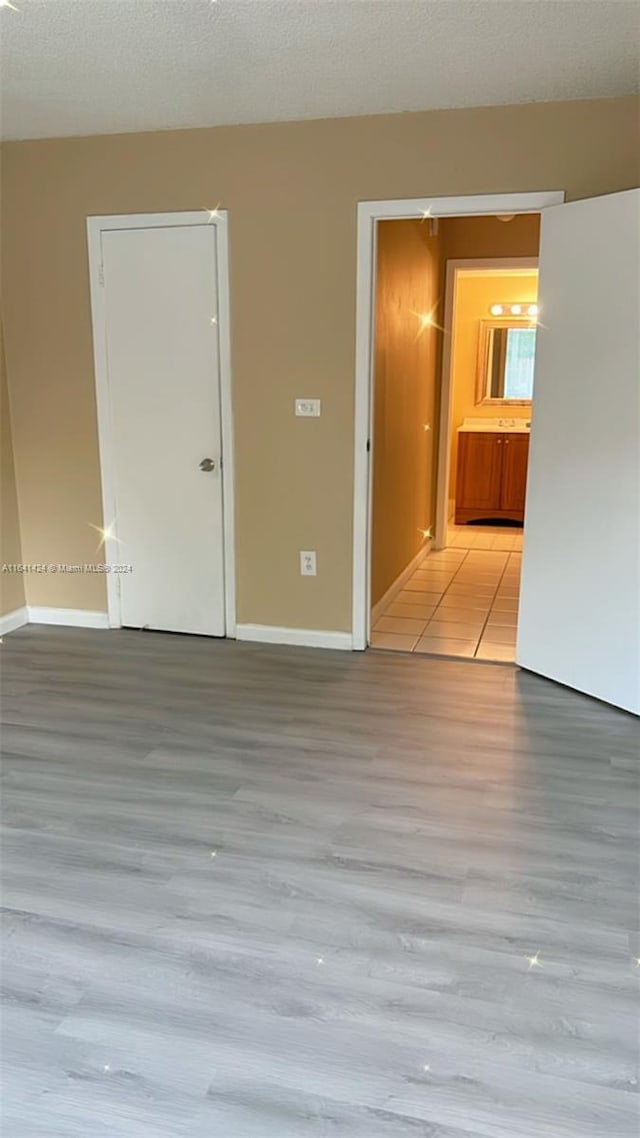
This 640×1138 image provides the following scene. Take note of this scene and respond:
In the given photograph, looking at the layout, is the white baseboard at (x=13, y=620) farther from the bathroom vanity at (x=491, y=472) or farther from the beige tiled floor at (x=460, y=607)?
the bathroom vanity at (x=491, y=472)

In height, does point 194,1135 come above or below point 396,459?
below

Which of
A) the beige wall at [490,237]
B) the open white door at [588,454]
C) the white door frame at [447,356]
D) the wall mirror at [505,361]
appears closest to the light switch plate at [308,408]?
the open white door at [588,454]

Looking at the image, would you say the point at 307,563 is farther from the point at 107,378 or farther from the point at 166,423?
the point at 107,378

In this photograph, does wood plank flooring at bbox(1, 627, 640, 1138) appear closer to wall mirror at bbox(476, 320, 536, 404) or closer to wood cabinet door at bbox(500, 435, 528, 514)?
wood cabinet door at bbox(500, 435, 528, 514)

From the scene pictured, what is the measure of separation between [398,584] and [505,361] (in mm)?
3323

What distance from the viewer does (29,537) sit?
4.35 m

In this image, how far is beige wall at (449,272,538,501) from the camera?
24.2 ft

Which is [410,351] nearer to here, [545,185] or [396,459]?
[396,459]

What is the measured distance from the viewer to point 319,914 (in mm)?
2090

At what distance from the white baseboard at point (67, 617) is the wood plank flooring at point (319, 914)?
93 centimetres

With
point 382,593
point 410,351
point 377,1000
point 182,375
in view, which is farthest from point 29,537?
point 377,1000

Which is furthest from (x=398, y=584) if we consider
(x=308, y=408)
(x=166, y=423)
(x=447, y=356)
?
(x=447, y=356)

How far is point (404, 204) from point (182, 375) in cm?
128

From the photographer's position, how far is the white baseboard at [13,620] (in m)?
4.27
